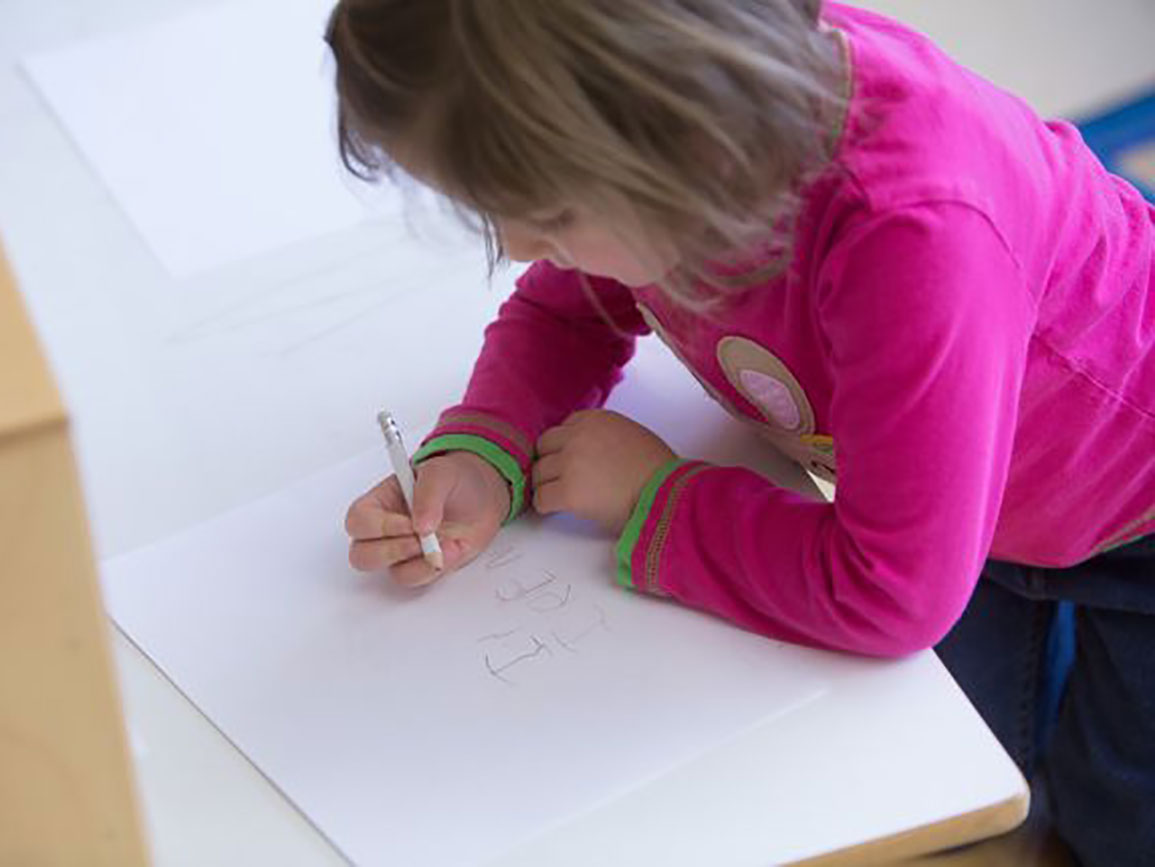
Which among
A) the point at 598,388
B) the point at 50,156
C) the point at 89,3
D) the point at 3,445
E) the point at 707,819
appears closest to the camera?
the point at 3,445

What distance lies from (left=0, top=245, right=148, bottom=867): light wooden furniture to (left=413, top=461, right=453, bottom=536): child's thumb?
28 cm

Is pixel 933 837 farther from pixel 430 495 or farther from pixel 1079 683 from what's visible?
pixel 1079 683

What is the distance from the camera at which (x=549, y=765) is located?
64cm

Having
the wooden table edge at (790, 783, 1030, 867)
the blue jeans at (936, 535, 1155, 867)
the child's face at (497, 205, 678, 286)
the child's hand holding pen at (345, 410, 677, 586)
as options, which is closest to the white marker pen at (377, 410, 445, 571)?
the child's hand holding pen at (345, 410, 677, 586)

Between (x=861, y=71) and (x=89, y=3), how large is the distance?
27.5 inches

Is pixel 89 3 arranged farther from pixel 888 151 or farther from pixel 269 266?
pixel 888 151

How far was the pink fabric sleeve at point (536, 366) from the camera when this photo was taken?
781mm

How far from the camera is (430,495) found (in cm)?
74

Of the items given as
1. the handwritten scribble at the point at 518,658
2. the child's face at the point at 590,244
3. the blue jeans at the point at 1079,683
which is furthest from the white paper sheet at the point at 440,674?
the blue jeans at the point at 1079,683

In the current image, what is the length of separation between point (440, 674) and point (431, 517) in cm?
8

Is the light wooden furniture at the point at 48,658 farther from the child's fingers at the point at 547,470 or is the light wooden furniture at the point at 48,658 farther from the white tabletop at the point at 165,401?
the child's fingers at the point at 547,470

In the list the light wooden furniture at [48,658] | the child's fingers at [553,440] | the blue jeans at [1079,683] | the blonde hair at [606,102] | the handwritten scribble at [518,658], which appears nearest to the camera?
the light wooden furniture at [48,658]

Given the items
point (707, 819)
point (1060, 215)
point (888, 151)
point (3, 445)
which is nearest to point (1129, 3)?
point (1060, 215)

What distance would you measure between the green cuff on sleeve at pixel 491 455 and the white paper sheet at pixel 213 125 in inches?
8.5
